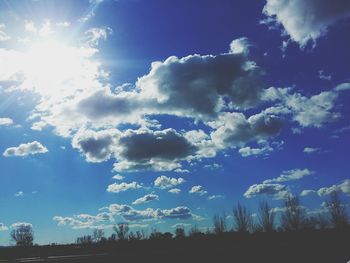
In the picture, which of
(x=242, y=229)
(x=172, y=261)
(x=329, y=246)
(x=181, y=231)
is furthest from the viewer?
(x=181, y=231)

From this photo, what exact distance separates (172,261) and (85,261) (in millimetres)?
6857

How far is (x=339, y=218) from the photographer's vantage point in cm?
8831

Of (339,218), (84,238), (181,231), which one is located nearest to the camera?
(339,218)

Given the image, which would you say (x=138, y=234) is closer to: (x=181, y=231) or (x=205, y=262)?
(x=181, y=231)

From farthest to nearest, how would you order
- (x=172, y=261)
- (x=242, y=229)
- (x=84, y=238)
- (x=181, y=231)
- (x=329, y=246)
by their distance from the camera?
(x=84, y=238) → (x=181, y=231) → (x=242, y=229) → (x=329, y=246) → (x=172, y=261)

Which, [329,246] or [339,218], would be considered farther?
[339,218]

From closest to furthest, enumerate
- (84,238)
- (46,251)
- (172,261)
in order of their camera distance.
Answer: (172,261), (46,251), (84,238)

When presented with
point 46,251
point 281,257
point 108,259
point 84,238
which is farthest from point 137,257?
point 84,238

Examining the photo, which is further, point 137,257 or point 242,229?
point 242,229

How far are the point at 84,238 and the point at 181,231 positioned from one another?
41681 millimetres

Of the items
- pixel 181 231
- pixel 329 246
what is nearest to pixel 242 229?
pixel 181 231

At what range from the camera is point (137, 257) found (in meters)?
30.6

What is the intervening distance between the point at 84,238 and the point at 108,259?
119 m

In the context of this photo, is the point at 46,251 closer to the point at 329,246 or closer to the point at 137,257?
the point at 137,257
